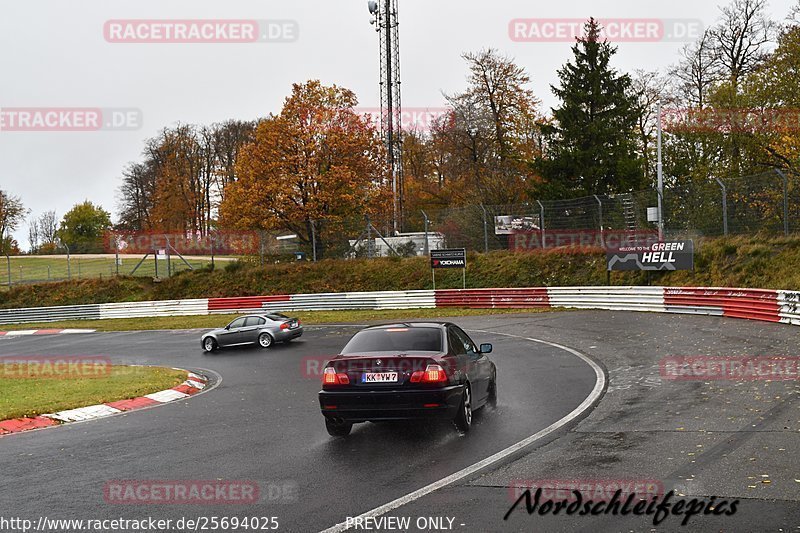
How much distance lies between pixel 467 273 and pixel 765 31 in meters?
24.3

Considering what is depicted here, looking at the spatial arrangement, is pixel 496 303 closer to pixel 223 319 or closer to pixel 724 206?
pixel 724 206

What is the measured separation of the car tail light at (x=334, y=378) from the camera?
30.2ft

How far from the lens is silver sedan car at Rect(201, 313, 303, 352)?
79.7ft

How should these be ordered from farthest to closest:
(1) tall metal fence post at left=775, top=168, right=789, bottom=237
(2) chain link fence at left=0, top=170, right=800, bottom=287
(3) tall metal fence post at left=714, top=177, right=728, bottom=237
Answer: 1. (3) tall metal fence post at left=714, top=177, right=728, bottom=237
2. (2) chain link fence at left=0, top=170, right=800, bottom=287
3. (1) tall metal fence post at left=775, top=168, right=789, bottom=237

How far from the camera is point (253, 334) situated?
24438mm

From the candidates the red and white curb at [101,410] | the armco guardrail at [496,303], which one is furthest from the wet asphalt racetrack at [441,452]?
the armco guardrail at [496,303]

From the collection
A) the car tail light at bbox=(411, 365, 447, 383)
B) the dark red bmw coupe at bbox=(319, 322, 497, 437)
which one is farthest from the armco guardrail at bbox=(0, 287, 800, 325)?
the car tail light at bbox=(411, 365, 447, 383)

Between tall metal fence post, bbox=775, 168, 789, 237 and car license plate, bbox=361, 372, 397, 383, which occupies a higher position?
tall metal fence post, bbox=775, 168, 789, 237

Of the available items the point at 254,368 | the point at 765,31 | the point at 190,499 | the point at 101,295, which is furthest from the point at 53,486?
the point at 765,31

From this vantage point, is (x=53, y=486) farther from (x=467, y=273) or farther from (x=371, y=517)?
(x=467, y=273)

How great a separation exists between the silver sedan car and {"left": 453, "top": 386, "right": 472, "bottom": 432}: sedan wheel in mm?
15400

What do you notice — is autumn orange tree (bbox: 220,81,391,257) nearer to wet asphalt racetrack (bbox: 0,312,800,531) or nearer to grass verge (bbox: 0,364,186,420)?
grass verge (bbox: 0,364,186,420)

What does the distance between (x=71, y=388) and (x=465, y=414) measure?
9991 mm

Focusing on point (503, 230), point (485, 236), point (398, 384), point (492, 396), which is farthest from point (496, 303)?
point (398, 384)
